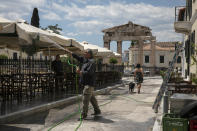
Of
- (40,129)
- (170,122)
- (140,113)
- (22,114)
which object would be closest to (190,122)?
(170,122)

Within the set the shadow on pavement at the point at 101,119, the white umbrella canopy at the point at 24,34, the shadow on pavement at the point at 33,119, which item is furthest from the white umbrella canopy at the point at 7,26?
the shadow on pavement at the point at 101,119

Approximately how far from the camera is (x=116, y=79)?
23391 millimetres

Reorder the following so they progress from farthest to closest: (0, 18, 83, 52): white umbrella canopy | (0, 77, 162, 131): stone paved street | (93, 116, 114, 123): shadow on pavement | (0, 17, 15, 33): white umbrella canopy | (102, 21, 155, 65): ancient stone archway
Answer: (102, 21, 155, 65): ancient stone archway
(0, 18, 83, 52): white umbrella canopy
(0, 17, 15, 33): white umbrella canopy
(93, 116, 114, 123): shadow on pavement
(0, 77, 162, 131): stone paved street

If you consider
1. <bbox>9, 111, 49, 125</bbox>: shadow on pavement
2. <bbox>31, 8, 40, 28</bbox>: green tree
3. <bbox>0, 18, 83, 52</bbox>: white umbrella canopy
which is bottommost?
<bbox>9, 111, 49, 125</bbox>: shadow on pavement

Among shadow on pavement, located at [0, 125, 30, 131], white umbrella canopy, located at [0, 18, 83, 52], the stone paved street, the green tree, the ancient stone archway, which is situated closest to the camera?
shadow on pavement, located at [0, 125, 30, 131]

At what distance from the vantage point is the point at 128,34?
46844 mm

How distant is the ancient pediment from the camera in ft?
150

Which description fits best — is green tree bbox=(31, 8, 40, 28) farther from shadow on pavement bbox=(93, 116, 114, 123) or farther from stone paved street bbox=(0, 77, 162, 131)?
shadow on pavement bbox=(93, 116, 114, 123)

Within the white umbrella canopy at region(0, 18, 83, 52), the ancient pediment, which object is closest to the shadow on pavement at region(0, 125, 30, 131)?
the white umbrella canopy at region(0, 18, 83, 52)

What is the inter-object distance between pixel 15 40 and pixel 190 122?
8388 millimetres

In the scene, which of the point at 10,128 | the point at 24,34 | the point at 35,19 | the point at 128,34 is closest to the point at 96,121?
the point at 10,128

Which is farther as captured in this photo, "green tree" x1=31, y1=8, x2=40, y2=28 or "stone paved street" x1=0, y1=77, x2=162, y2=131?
"green tree" x1=31, y1=8, x2=40, y2=28

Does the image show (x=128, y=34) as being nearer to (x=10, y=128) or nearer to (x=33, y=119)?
(x=33, y=119)

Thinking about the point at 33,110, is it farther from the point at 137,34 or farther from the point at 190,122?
the point at 137,34
